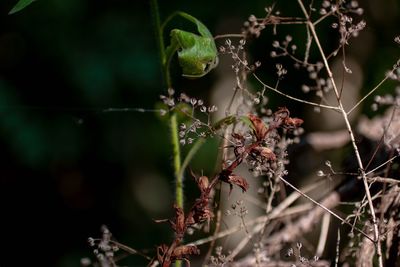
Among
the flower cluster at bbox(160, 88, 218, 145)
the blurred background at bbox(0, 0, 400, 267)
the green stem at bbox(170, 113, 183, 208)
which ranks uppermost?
the flower cluster at bbox(160, 88, 218, 145)

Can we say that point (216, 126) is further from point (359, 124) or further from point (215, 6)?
point (215, 6)

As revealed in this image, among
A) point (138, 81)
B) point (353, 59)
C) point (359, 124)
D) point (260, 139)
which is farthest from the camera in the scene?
point (353, 59)

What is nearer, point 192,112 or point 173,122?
point 192,112

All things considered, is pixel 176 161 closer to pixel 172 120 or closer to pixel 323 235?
pixel 172 120

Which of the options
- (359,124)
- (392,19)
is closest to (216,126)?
(359,124)

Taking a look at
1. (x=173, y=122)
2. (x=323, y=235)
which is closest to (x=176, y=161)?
(x=173, y=122)

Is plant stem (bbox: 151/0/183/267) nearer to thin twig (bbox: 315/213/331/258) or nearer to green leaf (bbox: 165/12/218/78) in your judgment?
green leaf (bbox: 165/12/218/78)

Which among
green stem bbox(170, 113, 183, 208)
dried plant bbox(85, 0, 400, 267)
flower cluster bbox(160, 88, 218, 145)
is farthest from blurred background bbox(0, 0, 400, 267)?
flower cluster bbox(160, 88, 218, 145)

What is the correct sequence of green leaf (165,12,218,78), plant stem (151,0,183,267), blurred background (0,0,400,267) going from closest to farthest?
green leaf (165,12,218,78), plant stem (151,0,183,267), blurred background (0,0,400,267)
